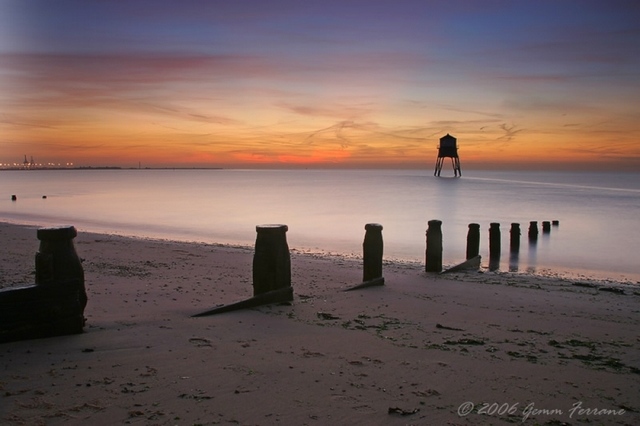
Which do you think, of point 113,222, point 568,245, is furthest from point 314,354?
point 113,222

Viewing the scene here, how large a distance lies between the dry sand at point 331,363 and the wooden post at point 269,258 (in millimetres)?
348

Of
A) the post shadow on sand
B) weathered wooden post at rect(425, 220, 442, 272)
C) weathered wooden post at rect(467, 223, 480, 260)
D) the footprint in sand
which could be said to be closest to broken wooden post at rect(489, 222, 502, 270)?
weathered wooden post at rect(467, 223, 480, 260)

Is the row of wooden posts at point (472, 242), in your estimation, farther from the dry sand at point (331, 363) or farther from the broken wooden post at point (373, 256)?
the dry sand at point (331, 363)

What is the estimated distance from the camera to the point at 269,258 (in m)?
6.42

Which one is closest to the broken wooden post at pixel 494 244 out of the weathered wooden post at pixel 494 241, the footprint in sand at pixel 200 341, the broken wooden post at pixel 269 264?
the weathered wooden post at pixel 494 241

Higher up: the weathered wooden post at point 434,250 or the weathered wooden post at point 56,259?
the weathered wooden post at point 56,259

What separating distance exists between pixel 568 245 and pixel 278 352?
60.0 feet

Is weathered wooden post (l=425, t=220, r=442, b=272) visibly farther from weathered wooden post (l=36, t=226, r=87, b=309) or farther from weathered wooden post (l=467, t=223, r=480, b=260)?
weathered wooden post (l=36, t=226, r=87, b=309)

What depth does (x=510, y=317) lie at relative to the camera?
6418 millimetres

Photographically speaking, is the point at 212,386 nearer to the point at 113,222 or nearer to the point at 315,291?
the point at 315,291

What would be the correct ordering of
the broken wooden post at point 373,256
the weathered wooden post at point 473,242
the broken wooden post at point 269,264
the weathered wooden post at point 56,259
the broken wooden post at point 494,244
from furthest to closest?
the broken wooden post at point 494,244 < the weathered wooden post at point 473,242 < the broken wooden post at point 373,256 < the broken wooden post at point 269,264 < the weathered wooden post at point 56,259

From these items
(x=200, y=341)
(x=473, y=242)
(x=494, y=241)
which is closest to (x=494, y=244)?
(x=494, y=241)

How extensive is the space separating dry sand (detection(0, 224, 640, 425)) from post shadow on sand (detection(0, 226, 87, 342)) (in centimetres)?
16

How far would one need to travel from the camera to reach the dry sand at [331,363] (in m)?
3.51
